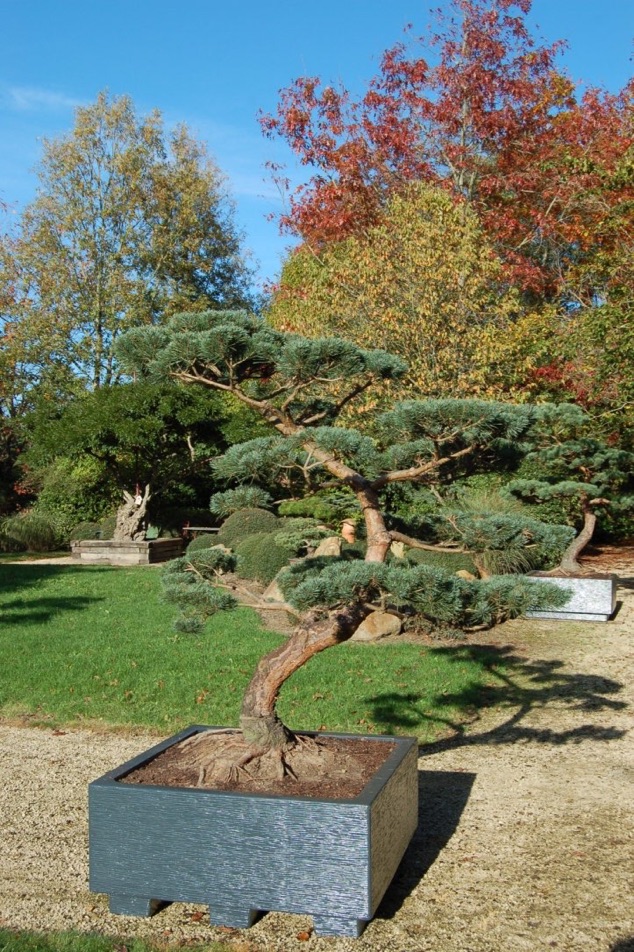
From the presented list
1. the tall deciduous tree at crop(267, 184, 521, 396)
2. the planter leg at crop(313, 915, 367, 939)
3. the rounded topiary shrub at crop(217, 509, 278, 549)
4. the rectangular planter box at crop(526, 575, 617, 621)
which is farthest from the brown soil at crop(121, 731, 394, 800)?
the rounded topiary shrub at crop(217, 509, 278, 549)

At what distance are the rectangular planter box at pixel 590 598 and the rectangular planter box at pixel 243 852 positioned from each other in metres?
6.25

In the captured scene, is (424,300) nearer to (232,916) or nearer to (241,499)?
(241,499)

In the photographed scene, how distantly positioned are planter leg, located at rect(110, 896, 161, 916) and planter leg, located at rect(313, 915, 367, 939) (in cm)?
64

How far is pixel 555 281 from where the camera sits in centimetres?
1706

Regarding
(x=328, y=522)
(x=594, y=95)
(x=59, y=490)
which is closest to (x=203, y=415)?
(x=328, y=522)

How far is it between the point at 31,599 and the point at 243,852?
7.77 metres

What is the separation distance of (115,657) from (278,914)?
14.3 ft

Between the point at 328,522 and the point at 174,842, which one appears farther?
the point at 328,522

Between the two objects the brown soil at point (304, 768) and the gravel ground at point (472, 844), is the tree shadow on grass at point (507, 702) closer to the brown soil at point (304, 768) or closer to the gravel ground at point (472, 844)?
the gravel ground at point (472, 844)

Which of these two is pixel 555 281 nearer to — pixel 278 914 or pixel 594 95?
pixel 594 95

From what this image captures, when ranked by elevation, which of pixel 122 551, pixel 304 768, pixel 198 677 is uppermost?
pixel 122 551

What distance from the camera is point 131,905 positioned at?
321 cm

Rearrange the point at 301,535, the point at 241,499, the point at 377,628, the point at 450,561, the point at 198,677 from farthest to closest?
the point at 301,535 < the point at 450,561 < the point at 377,628 < the point at 198,677 < the point at 241,499

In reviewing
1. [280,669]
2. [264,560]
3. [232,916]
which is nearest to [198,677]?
[280,669]
